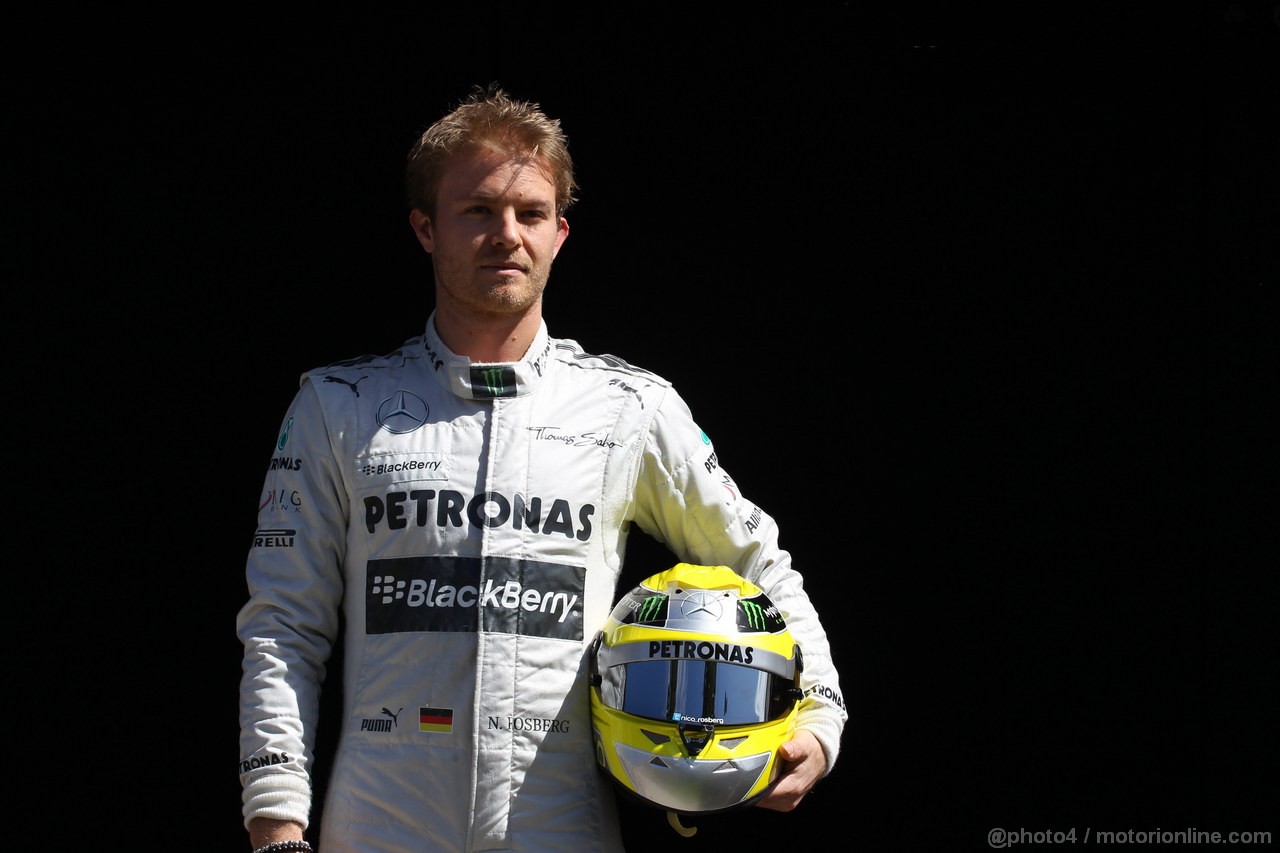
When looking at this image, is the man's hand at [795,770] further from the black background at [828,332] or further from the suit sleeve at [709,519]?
the black background at [828,332]

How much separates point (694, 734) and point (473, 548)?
0.53m

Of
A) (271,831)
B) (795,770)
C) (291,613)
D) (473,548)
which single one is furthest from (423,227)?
(795,770)

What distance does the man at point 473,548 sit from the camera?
7.30 feet

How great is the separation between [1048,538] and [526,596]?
168cm

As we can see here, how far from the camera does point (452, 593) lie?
7.51 ft

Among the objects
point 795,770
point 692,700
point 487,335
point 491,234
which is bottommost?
point 795,770

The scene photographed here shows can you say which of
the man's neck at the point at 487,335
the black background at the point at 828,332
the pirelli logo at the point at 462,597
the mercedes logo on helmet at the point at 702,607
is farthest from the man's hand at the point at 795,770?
the black background at the point at 828,332

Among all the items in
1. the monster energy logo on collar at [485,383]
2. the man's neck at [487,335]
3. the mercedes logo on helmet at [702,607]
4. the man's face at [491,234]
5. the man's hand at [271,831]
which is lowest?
the man's hand at [271,831]

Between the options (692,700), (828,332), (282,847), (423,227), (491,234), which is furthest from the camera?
(828,332)

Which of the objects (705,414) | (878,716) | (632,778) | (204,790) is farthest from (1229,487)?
(204,790)

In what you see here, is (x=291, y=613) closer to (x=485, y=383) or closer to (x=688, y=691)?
(x=485, y=383)

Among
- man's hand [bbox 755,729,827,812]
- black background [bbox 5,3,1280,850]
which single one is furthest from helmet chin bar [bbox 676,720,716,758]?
black background [bbox 5,3,1280,850]

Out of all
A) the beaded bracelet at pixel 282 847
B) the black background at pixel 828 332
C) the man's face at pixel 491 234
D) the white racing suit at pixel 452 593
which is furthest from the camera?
the black background at pixel 828 332

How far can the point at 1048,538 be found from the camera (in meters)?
3.36
